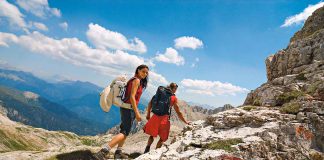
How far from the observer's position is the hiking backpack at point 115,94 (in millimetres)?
13203

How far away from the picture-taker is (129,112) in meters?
13.4

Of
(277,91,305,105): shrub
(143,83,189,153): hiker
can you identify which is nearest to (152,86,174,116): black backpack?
(143,83,189,153): hiker

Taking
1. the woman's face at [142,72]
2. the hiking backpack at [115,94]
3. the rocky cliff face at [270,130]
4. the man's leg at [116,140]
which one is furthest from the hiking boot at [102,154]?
the woman's face at [142,72]

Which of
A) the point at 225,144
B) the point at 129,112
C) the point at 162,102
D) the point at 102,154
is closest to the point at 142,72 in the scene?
the point at 129,112

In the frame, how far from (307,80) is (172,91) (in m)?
7.92

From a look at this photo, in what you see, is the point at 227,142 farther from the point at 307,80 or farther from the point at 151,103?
the point at 307,80

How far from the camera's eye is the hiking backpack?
13.2 m

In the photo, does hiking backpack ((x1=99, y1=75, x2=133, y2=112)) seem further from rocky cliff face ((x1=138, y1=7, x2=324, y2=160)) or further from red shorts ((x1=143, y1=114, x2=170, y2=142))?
rocky cliff face ((x1=138, y1=7, x2=324, y2=160))

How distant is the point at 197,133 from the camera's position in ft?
43.2

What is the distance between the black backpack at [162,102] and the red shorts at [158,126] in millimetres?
295

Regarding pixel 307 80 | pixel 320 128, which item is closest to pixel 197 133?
pixel 320 128

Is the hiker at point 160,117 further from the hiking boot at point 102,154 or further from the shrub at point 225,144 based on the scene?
the shrub at point 225,144

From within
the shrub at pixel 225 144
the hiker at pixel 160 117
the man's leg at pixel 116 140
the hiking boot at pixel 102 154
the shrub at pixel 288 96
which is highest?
the shrub at pixel 288 96

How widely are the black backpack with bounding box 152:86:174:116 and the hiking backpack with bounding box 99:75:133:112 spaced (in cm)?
219
